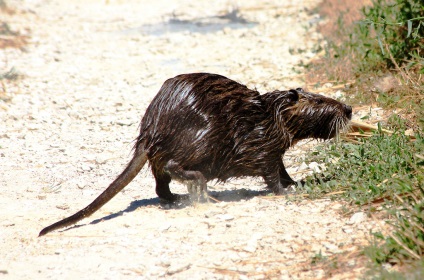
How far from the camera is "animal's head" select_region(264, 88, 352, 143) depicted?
5332mm

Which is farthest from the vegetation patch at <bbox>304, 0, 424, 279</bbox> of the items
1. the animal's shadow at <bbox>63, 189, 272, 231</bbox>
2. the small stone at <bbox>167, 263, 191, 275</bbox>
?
the small stone at <bbox>167, 263, 191, 275</bbox>

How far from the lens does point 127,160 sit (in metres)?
6.58

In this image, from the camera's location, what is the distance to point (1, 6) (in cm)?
1403

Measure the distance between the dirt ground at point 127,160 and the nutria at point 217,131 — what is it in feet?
0.80

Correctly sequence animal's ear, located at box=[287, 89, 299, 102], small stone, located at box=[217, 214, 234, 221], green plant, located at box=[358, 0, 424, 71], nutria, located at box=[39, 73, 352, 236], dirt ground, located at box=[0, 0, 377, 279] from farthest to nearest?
green plant, located at box=[358, 0, 424, 71], animal's ear, located at box=[287, 89, 299, 102], nutria, located at box=[39, 73, 352, 236], small stone, located at box=[217, 214, 234, 221], dirt ground, located at box=[0, 0, 377, 279]

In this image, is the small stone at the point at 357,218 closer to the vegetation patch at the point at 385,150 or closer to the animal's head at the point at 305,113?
the vegetation patch at the point at 385,150

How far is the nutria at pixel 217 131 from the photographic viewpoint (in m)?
Result: 4.92

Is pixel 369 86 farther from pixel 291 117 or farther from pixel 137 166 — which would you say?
pixel 137 166

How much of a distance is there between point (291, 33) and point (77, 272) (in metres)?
7.86

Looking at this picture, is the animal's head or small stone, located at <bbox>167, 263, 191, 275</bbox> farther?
the animal's head

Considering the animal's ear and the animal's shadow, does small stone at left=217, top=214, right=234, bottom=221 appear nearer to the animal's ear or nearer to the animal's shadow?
the animal's shadow

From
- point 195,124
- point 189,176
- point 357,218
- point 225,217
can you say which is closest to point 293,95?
point 195,124

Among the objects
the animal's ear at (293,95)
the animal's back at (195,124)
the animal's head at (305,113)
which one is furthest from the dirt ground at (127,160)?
the animal's ear at (293,95)

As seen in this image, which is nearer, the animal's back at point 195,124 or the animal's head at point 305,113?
the animal's back at point 195,124
